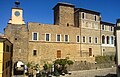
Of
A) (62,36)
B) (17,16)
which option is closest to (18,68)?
(17,16)

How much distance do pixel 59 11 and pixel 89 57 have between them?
1227 cm

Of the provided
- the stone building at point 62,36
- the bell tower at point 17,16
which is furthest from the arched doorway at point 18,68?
the bell tower at point 17,16

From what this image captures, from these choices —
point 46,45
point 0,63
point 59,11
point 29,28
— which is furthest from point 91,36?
point 0,63

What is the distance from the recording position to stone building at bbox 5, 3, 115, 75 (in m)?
32.1

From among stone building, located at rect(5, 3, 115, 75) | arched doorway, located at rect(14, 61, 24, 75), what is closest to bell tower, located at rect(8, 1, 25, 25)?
stone building, located at rect(5, 3, 115, 75)

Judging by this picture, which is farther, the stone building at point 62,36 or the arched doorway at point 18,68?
the stone building at point 62,36

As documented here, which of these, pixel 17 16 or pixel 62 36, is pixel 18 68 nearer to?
pixel 17 16

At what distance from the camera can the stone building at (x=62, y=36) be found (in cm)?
3209

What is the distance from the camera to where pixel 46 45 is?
35.4 meters

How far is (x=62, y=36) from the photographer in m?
37.7

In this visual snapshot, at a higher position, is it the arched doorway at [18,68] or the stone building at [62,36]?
the stone building at [62,36]

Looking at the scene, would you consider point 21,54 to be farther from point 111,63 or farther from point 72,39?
point 111,63

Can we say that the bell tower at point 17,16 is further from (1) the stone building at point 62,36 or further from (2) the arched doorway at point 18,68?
(2) the arched doorway at point 18,68

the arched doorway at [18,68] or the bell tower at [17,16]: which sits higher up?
the bell tower at [17,16]
